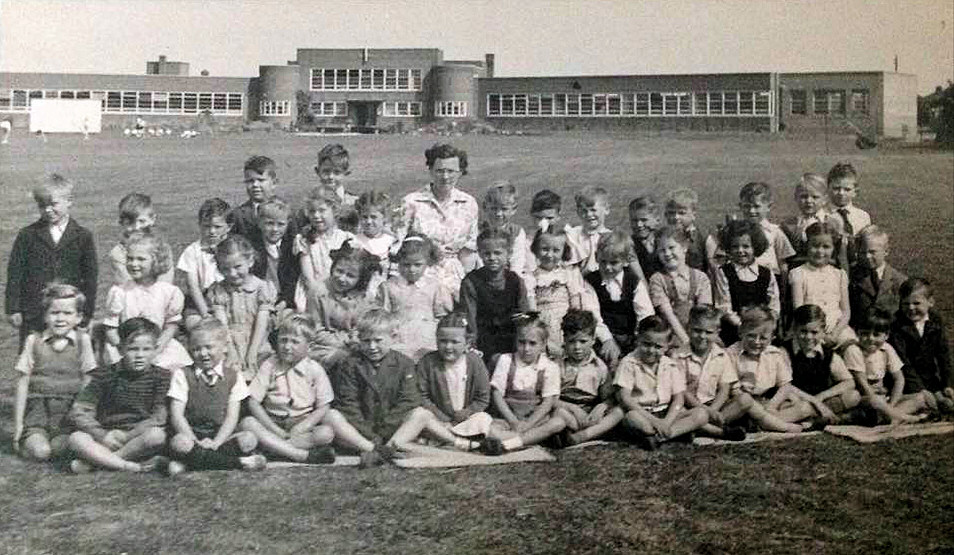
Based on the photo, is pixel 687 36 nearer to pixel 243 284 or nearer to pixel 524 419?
pixel 524 419

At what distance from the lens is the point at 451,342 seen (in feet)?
8.48

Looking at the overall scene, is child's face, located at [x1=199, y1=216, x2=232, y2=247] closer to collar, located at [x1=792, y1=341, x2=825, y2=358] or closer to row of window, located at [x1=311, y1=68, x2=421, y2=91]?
row of window, located at [x1=311, y1=68, x2=421, y2=91]

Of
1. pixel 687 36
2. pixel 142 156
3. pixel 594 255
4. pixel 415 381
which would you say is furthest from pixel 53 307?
pixel 687 36

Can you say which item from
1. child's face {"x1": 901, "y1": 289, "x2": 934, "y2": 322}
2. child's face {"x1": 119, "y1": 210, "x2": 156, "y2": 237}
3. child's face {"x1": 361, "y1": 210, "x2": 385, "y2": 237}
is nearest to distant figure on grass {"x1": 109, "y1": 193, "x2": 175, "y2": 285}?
child's face {"x1": 119, "y1": 210, "x2": 156, "y2": 237}

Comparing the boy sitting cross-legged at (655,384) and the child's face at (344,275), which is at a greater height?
the child's face at (344,275)

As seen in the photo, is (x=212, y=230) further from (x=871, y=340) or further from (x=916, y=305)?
(x=916, y=305)

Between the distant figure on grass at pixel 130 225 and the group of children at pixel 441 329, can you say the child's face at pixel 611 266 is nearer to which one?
the group of children at pixel 441 329

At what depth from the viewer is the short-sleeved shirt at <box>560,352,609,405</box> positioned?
2.70m

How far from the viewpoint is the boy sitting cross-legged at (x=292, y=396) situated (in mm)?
2471

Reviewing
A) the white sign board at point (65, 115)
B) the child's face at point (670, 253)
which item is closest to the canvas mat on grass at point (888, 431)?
the child's face at point (670, 253)

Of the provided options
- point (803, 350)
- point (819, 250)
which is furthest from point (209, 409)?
point (819, 250)

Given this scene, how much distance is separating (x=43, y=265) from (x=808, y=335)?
2.55 metres

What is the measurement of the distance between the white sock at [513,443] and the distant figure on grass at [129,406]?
0.99 metres

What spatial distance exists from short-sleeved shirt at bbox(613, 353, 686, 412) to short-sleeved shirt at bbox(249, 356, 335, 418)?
94 cm
